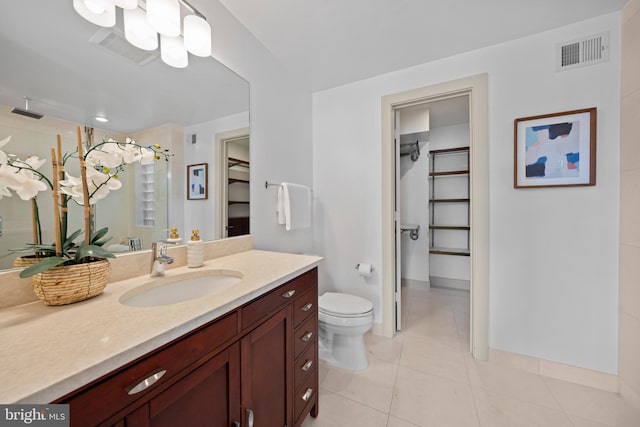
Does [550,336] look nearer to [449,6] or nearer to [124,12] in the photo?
[449,6]

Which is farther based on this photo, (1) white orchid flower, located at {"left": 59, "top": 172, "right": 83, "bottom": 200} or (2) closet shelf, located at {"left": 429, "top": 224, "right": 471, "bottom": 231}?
(2) closet shelf, located at {"left": 429, "top": 224, "right": 471, "bottom": 231}

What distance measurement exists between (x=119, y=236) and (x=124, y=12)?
95 centimetres

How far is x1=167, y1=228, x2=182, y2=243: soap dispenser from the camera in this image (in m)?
1.20

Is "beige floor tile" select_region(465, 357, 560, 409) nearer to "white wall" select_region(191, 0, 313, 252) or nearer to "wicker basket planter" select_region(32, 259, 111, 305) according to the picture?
"white wall" select_region(191, 0, 313, 252)

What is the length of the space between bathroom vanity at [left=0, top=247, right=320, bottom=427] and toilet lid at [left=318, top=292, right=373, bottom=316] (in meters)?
0.52

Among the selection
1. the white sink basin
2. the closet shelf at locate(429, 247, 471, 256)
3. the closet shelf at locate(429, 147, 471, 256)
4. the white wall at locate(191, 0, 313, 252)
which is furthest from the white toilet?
the closet shelf at locate(429, 147, 471, 256)

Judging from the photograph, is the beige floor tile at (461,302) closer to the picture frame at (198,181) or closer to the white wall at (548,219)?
the white wall at (548,219)

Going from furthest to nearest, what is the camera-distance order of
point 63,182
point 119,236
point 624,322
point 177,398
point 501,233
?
point 501,233
point 624,322
point 119,236
point 63,182
point 177,398

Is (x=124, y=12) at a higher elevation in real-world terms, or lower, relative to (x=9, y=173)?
higher

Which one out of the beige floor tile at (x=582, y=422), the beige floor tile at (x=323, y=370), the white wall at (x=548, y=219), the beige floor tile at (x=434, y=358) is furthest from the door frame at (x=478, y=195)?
the beige floor tile at (x=323, y=370)

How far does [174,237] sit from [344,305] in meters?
1.22

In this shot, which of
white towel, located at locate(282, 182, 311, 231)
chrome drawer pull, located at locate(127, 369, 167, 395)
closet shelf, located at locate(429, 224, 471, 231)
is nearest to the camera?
chrome drawer pull, located at locate(127, 369, 167, 395)

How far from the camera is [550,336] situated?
1.62 metres

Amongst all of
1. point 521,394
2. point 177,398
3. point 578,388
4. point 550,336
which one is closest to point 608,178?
point 550,336
